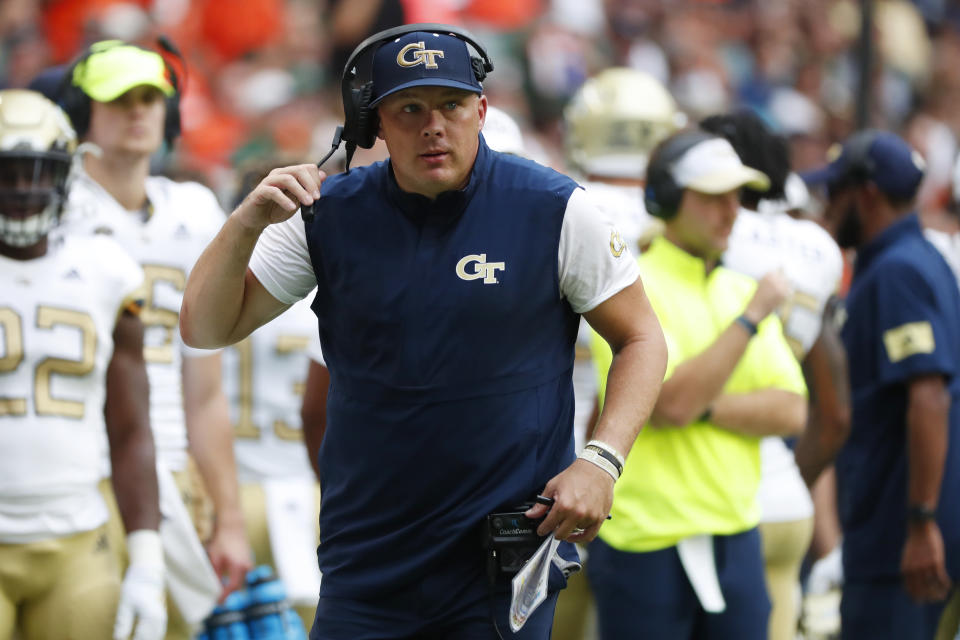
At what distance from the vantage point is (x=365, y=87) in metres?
3.66

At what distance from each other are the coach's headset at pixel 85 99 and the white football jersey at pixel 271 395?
0.93 meters

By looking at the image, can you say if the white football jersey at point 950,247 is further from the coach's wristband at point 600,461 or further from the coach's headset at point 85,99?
the coach's wristband at point 600,461

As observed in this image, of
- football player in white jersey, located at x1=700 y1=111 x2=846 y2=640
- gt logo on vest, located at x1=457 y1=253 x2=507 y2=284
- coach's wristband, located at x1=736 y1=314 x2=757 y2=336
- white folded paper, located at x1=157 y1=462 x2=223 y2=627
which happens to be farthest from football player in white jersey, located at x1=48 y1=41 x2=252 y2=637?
gt logo on vest, located at x1=457 y1=253 x2=507 y2=284

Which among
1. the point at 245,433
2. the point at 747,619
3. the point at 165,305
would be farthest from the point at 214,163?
the point at 747,619

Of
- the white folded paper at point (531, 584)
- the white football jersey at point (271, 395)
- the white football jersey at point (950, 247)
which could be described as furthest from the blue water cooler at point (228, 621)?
the white football jersey at point (950, 247)

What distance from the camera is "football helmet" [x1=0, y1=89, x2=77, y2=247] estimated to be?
188 inches

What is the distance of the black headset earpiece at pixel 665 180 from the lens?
5188mm

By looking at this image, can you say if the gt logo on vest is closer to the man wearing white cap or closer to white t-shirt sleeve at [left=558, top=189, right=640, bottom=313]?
white t-shirt sleeve at [left=558, top=189, right=640, bottom=313]

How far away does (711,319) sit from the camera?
16.7 ft

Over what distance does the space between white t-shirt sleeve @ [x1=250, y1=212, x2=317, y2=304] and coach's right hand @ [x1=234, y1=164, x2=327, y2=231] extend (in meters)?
0.17

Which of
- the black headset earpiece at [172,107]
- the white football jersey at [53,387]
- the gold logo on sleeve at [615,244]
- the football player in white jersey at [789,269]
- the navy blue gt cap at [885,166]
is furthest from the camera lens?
the navy blue gt cap at [885,166]

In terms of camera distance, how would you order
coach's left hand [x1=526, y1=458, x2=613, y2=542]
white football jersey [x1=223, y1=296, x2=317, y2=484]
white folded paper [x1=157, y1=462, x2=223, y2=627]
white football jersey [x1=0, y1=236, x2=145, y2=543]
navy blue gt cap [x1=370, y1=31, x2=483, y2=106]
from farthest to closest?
white football jersey [x1=223, y1=296, x2=317, y2=484] < white folded paper [x1=157, y1=462, x2=223, y2=627] < white football jersey [x1=0, y1=236, x2=145, y2=543] < navy blue gt cap [x1=370, y1=31, x2=483, y2=106] < coach's left hand [x1=526, y1=458, x2=613, y2=542]

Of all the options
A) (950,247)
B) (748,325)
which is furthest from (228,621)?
(950,247)

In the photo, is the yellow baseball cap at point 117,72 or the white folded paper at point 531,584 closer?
the white folded paper at point 531,584
